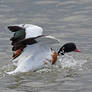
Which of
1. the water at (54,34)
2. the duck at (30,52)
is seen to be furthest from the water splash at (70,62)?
the duck at (30,52)

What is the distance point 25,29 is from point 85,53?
2.10 m

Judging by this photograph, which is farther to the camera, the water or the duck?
the duck

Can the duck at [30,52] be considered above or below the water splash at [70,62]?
above

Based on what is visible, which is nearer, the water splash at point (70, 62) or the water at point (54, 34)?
the water at point (54, 34)

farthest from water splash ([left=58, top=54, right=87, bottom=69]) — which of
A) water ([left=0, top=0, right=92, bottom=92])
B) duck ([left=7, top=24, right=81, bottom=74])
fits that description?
duck ([left=7, top=24, right=81, bottom=74])

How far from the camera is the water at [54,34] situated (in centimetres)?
1179

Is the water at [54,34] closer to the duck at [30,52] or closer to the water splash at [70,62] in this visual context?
the water splash at [70,62]

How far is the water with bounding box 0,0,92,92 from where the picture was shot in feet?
38.7

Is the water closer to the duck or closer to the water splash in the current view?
the water splash

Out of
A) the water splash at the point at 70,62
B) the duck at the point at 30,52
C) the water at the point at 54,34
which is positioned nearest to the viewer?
the water at the point at 54,34

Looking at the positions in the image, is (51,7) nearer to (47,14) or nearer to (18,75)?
(47,14)

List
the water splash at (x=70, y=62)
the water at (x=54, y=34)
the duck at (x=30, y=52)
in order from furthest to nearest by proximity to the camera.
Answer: the water splash at (x=70, y=62)
the duck at (x=30, y=52)
the water at (x=54, y=34)

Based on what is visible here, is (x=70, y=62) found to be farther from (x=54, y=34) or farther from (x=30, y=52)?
(x=54, y=34)

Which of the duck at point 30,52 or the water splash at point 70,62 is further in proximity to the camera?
the water splash at point 70,62
